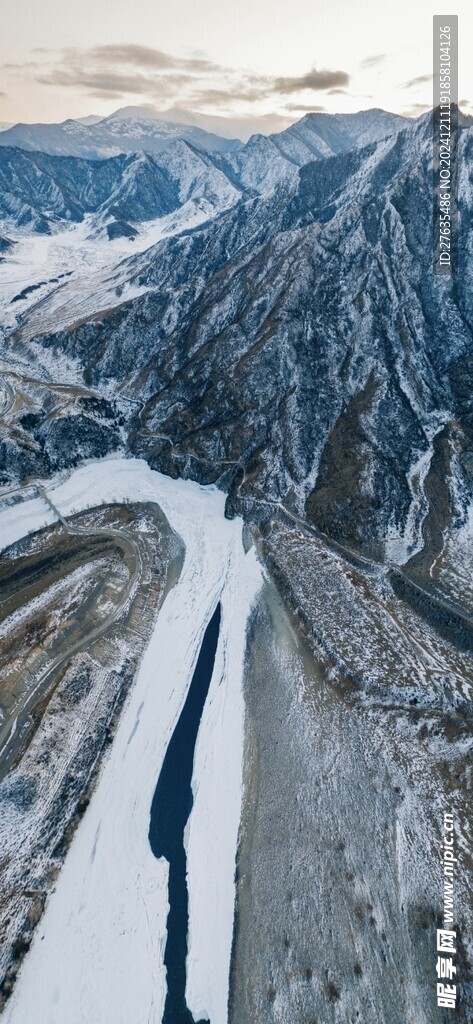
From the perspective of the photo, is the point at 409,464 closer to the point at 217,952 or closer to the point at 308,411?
the point at 308,411

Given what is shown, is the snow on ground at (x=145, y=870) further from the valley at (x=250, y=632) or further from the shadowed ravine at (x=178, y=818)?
the shadowed ravine at (x=178, y=818)

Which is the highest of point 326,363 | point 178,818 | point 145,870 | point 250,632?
point 326,363

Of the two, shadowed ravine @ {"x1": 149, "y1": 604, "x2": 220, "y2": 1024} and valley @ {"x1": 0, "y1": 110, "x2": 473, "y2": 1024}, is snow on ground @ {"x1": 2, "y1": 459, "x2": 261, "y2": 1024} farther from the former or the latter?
shadowed ravine @ {"x1": 149, "y1": 604, "x2": 220, "y2": 1024}

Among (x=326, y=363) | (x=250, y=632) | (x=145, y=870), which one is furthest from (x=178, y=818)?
(x=326, y=363)

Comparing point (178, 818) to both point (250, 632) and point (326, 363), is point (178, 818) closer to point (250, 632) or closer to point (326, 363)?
point (250, 632)

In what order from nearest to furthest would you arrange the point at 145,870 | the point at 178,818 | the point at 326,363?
the point at 145,870
the point at 178,818
the point at 326,363
